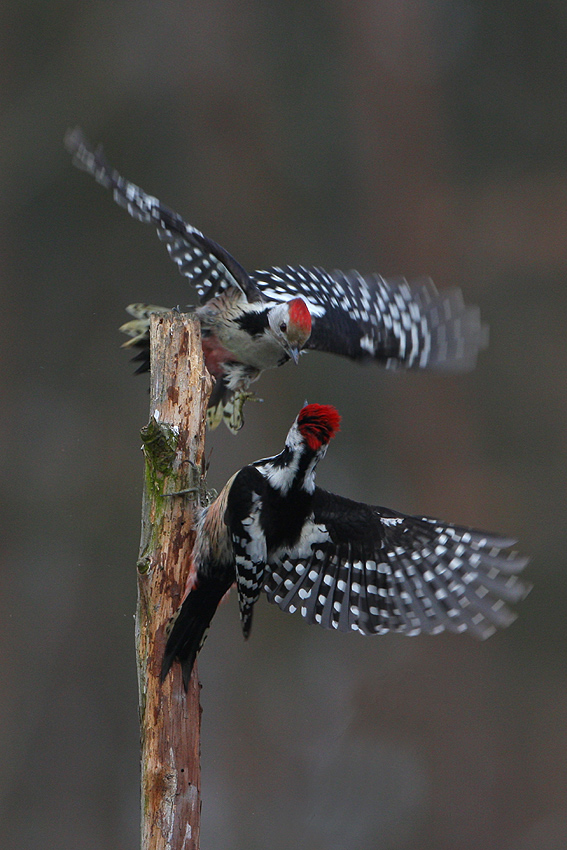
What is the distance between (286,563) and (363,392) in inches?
161

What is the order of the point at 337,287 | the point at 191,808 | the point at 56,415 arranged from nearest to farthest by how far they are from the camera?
the point at 191,808 < the point at 337,287 < the point at 56,415

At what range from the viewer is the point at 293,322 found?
11.0 feet

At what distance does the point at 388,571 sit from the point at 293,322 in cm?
94

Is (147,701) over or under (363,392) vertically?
under

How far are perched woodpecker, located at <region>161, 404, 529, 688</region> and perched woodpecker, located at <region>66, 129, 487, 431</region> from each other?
2.53 feet

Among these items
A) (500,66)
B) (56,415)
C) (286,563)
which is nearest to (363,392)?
(56,415)

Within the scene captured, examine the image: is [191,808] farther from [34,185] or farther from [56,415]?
[34,185]

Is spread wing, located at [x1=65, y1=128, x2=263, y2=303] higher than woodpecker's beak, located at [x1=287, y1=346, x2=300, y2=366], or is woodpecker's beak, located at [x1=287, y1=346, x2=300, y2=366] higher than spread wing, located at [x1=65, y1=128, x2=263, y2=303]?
spread wing, located at [x1=65, y1=128, x2=263, y2=303]

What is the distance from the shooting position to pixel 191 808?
2461mm

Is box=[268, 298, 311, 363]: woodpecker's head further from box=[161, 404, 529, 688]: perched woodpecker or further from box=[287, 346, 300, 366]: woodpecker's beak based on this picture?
box=[161, 404, 529, 688]: perched woodpecker

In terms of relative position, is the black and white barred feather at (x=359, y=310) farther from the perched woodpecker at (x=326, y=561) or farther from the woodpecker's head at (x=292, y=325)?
the perched woodpecker at (x=326, y=561)

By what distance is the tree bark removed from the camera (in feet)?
7.98

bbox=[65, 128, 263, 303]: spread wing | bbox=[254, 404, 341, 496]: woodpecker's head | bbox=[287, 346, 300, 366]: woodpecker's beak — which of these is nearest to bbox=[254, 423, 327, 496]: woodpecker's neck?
bbox=[254, 404, 341, 496]: woodpecker's head

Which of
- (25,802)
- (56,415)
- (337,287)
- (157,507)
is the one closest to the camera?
(157,507)
